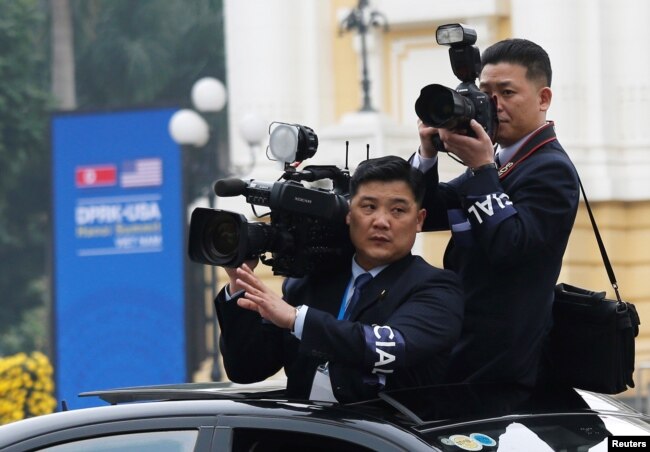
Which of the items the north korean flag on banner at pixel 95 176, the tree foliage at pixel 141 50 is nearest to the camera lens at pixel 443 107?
the north korean flag on banner at pixel 95 176

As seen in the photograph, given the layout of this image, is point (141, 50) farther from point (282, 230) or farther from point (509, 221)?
point (509, 221)

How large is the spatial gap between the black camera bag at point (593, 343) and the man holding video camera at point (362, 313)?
1.28 ft

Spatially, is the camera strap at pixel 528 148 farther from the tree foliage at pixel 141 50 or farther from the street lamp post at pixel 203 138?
the tree foliage at pixel 141 50

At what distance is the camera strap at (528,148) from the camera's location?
571cm

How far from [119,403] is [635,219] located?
16.2m

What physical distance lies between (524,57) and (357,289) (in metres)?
0.84

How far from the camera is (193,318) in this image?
23906 mm

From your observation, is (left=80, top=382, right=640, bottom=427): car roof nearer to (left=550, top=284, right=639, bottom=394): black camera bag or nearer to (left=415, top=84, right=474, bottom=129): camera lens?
(left=550, top=284, right=639, bottom=394): black camera bag

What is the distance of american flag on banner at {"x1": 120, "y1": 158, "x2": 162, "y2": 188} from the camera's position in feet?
80.7

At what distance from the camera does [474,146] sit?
5473 mm

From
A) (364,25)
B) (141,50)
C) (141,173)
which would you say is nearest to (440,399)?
(364,25)

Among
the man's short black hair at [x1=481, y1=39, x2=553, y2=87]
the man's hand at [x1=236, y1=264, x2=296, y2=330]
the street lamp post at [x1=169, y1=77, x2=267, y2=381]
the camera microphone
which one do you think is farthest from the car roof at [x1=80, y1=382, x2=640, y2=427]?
the street lamp post at [x1=169, y1=77, x2=267, y2=381]

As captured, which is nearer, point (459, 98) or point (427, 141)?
point (459, 98)

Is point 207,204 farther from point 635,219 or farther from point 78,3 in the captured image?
point 78,3
